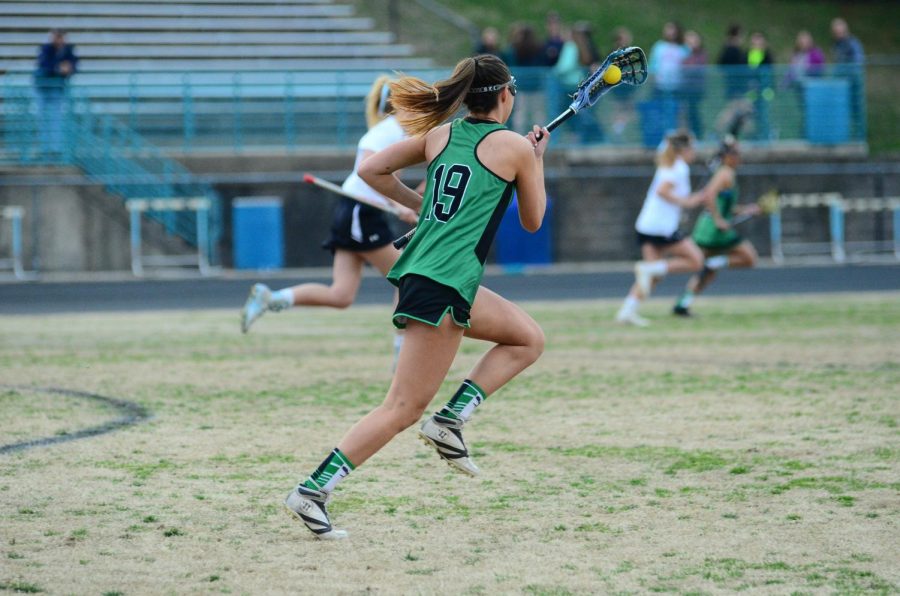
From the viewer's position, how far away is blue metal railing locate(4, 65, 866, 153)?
1014 inches

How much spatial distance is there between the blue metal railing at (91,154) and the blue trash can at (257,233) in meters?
0.44

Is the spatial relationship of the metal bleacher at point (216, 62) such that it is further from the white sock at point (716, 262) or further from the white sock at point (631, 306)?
the white sock at point (631, 306)

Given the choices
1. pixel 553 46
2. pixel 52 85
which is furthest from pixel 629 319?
pixel 52 85

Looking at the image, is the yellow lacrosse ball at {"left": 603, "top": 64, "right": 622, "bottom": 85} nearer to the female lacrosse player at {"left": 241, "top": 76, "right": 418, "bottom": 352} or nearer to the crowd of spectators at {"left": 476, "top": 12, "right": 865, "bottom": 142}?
the female lacrosse player at {"left": 241, "top": 76, "right": 418, "bottom": 352}

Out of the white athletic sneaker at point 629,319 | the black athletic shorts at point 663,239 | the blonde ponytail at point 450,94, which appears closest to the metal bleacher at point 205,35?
the black athletic shorts at point 663,239

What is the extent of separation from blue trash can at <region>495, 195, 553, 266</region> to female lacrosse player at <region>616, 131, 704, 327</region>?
9.02 meters

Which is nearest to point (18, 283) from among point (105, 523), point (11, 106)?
point (11, 106)

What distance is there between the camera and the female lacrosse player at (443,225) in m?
5.34

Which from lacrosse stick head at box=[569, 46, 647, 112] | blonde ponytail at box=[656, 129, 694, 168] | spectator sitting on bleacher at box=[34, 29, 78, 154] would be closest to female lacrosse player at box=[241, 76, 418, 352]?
lacrosse stick head at box=[569, 46, 647, 112]

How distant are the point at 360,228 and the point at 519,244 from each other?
14.7 meters

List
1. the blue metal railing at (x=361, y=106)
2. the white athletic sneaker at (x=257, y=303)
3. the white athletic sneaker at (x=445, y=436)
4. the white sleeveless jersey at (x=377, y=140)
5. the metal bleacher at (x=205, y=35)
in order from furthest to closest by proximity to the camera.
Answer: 1. the metal bleacher at (x=205, y=35)
2. the blue metal railing at (x=361, y=106)
3. the white athletic sneaker at (x=257, y=303)
4. the white sleeveless jersey at (x=377, y=140)
5. the white athletic sneaker at (x=445, y=436)

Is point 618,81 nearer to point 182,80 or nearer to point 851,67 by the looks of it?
point 182,80

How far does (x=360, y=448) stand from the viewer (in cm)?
540

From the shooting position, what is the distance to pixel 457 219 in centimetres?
539
